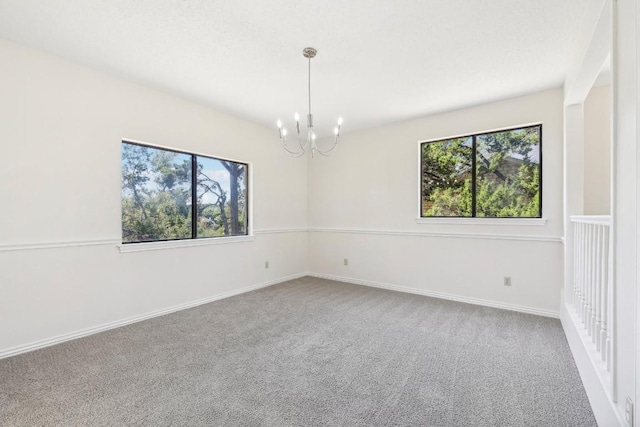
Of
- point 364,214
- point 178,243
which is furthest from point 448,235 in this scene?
point 178,243

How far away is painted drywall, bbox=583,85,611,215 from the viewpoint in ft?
10.9

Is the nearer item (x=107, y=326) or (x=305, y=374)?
(x=305, y=374)

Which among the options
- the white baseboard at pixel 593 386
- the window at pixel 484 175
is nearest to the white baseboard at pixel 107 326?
the window at pixel 484 175

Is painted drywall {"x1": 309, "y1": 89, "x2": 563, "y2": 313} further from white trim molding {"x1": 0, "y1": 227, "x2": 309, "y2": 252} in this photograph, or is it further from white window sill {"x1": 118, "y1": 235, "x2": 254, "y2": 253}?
white window sill {"x1": 118, "y1": 235, "x2": 254, "y2": 253}

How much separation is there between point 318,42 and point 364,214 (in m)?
3.05

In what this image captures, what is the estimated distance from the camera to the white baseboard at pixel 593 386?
149 cm

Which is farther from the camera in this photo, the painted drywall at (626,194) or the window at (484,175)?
the window at (484,175)

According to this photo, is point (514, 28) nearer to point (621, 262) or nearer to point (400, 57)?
point (400, 57)

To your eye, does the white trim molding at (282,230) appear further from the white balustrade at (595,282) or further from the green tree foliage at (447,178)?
the white balustrade at (595,282)

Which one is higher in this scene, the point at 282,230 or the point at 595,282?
the point at 282,230

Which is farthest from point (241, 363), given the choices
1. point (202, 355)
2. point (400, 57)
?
point (400, 57)

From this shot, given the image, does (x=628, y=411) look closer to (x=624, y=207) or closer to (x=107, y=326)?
(x=624, y=207)

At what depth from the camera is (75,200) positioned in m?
2.91

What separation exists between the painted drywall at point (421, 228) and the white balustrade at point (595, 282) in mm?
950
